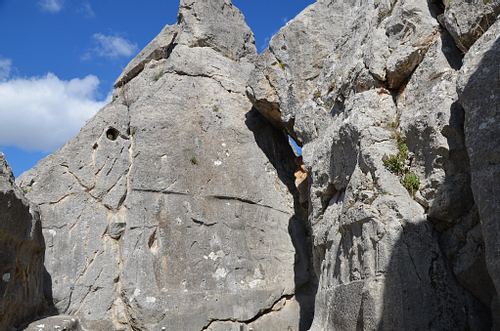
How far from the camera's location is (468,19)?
643cm

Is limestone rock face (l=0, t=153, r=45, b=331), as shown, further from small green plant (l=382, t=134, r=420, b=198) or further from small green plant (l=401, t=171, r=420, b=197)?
small green plant (l=401, t=171, r=420, b=197)

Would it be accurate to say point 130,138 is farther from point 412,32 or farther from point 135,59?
point 412,32

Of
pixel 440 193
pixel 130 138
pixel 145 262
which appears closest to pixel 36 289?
pixel 145 262

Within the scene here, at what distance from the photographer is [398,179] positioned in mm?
6949

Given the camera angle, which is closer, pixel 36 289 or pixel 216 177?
pixel 36 289

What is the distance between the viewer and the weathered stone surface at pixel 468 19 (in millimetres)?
6129

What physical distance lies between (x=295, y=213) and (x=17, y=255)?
669 cm

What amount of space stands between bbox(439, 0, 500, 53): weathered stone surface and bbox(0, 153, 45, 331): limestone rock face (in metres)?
7.10

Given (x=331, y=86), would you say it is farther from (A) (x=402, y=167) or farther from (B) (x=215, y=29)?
(B) (x=215, y=29)

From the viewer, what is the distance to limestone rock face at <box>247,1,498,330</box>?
614 centimetres

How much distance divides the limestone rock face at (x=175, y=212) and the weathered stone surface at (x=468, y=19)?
242 inches

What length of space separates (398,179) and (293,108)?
4.51 metres

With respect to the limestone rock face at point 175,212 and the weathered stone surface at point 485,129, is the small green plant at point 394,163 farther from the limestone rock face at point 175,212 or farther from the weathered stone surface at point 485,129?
the limestone rock face at point 175,212

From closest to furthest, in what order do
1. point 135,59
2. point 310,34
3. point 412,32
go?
point 412,32 → point 310,34 → point 135,59
